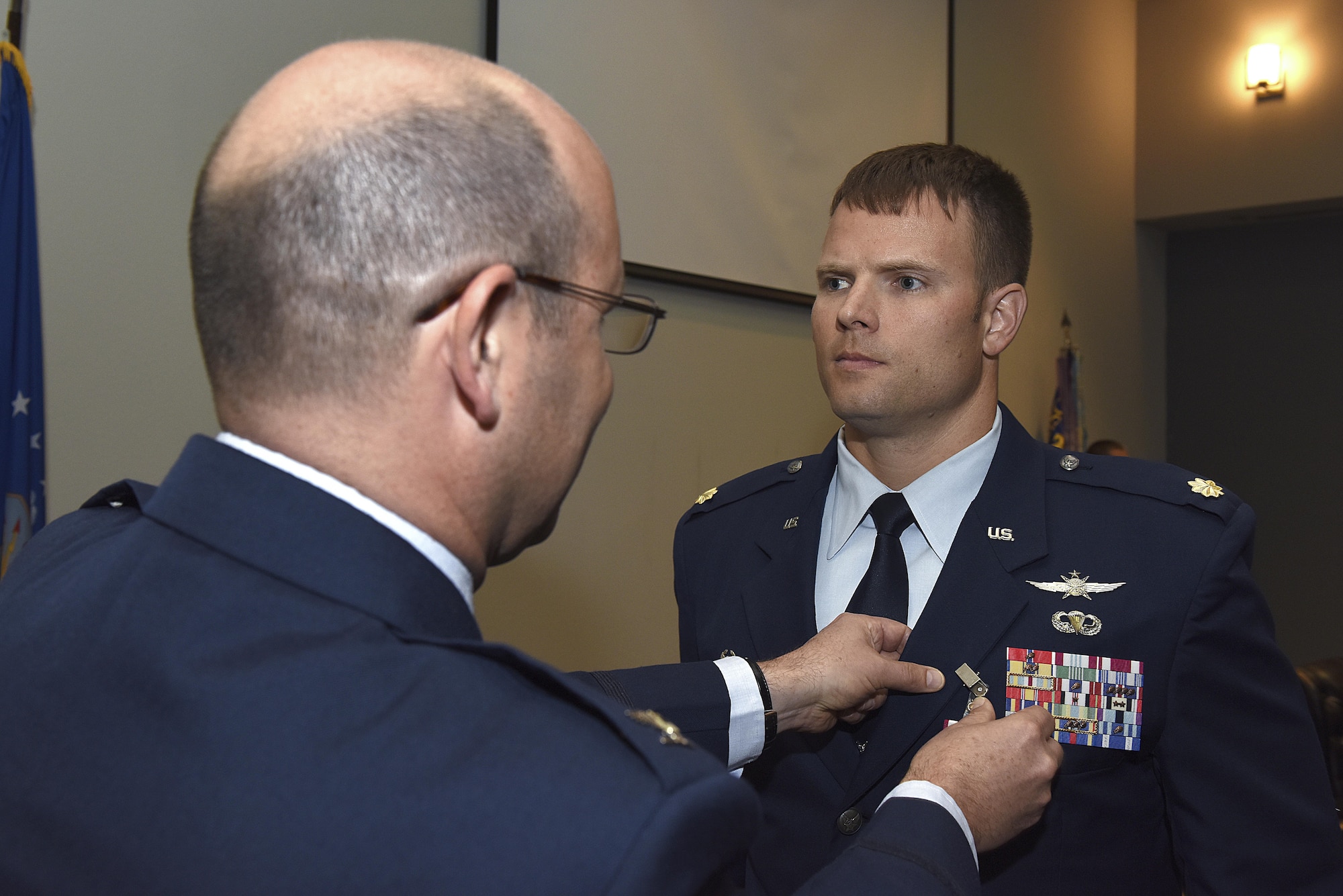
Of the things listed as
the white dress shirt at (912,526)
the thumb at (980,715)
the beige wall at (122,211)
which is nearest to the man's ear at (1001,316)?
the white dress shirt at (912,526)

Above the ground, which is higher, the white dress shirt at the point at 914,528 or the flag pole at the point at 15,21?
the flag pole at the point at 15,21

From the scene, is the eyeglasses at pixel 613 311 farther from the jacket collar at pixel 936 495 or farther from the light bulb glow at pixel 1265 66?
the light bulb glow at pixel 1265 66

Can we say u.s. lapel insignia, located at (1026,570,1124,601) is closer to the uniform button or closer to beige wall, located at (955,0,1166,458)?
the uniform button

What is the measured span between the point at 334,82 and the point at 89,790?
22.2 inches

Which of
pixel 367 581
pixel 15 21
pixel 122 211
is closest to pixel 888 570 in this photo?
pixel 367 581

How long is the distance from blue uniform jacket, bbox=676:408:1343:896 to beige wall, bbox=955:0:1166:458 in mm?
3634

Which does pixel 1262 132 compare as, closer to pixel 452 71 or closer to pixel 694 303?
pixel 694 303

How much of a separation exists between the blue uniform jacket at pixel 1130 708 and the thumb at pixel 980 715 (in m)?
0.16

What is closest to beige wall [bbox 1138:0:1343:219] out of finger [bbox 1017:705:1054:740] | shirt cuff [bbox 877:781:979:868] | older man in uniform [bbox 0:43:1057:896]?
finger [bbox 1017:705:1054:740]

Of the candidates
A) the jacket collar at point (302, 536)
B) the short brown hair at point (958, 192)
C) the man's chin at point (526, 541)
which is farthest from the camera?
the short brown hair at point (958, 192)

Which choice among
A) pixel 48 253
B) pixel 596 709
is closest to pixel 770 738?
pixel 596 709

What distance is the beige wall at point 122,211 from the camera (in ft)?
6.70

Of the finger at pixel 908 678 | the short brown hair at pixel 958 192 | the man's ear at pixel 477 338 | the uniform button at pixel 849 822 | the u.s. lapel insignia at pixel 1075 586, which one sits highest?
the short brown hair at pixel 958 192

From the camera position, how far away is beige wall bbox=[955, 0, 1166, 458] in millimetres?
5066
